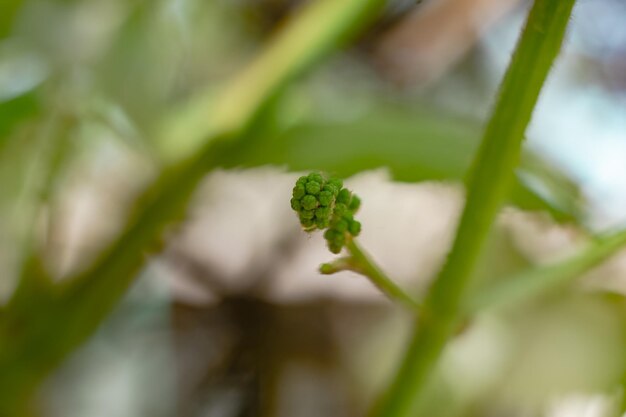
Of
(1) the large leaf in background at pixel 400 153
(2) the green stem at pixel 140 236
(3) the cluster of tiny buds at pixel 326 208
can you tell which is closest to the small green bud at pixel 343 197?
(3) the cluster of tiny buds at pixel 326 208

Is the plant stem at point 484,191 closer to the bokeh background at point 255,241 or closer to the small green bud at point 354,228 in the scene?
the small green bud at point 354,228

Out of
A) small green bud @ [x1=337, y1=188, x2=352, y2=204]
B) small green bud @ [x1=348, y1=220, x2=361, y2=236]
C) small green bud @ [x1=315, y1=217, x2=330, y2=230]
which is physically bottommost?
small green bud @ [x1=315, y1=217, x2=330, y2=230]

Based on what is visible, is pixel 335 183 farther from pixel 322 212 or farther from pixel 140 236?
pixel 140 236

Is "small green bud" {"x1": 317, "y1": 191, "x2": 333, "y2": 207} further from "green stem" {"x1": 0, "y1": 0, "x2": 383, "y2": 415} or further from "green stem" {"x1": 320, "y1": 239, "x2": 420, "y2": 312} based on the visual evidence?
"green stem" {"x1": 0, "y1": 0, "x2": 383, "y2": 415}

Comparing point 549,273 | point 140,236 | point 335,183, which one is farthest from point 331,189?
point 140,236

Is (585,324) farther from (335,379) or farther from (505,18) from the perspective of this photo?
(505,18)

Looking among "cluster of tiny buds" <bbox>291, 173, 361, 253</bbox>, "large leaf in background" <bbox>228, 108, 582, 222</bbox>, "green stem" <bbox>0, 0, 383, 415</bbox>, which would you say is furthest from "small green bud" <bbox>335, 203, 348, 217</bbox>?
"green stem" <bbox>0, 0, 383, 415</bbox>
